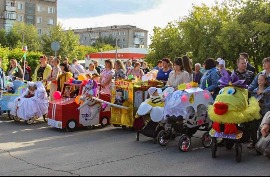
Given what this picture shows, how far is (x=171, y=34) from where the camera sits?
117ft

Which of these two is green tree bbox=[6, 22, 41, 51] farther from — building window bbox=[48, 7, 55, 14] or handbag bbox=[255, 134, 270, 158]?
handbag bbox=[255, 134, 270, 158]

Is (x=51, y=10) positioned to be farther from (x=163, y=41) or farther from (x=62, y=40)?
(x=163, y=41)

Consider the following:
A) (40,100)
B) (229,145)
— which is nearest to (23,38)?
(40,100)

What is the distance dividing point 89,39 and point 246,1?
117653mm

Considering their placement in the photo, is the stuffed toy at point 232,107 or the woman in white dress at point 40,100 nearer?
the stuffed toy at point 232,107

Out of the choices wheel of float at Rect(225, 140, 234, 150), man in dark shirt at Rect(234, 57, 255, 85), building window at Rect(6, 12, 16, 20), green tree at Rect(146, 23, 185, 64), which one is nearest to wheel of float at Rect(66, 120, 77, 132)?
wheel of float at Rect(225, 140, 234, 150)

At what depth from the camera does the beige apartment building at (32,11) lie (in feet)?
317

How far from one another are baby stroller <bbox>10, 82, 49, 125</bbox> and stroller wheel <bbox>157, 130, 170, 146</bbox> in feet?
14.3

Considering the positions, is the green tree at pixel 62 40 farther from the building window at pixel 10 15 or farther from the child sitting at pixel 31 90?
the child sitting at pixel 31 90

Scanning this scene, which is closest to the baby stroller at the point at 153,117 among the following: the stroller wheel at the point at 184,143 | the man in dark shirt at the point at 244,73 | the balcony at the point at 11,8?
the stroller wheel at the point at 184,143

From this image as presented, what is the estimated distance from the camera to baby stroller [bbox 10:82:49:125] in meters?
11.6

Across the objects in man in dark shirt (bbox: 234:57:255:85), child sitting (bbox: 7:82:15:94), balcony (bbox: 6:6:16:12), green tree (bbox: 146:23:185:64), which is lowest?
child sitting (bbox: 7:82:15:94)

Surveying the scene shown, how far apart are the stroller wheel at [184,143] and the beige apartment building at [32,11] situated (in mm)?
93724

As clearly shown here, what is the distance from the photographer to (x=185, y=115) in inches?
328
